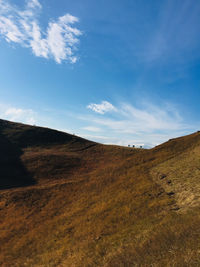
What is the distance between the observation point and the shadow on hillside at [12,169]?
40.8 metres

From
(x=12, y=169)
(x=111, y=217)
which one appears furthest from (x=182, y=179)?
(x=12, y=169)

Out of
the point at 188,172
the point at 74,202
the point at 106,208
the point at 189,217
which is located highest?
the point at 188,172

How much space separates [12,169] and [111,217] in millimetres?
41326

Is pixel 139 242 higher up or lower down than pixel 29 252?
higher up

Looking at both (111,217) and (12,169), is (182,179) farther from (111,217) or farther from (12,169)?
(12,169)

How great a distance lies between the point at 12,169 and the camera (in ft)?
159

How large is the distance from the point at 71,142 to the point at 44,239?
61519 mm

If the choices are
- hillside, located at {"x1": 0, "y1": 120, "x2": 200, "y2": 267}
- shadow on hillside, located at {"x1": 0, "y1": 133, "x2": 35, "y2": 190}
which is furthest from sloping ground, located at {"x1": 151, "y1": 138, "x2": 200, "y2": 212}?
shadow on hillside, located at {"x1": 0, "y1": 133, "x2": 35, "y2": 190}

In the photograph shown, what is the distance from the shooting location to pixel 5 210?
88.2ft

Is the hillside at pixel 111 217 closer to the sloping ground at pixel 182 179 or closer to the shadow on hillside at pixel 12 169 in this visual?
the sloping ground at pixel 182 179

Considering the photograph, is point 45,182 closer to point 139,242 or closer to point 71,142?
point 139,242

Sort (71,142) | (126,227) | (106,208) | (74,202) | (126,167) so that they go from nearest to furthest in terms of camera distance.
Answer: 1. (126,227)
2. (106,208)
3. (74,202)
4. (126,167)
5. (71,142)

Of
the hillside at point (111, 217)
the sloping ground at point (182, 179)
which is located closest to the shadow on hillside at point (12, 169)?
the hillside at point (111, 217)

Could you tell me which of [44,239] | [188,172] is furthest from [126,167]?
[44,239]
